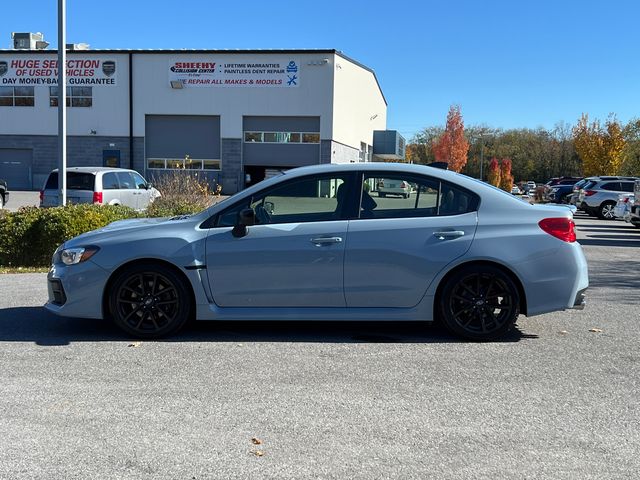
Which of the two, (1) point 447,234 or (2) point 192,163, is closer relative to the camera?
(1) point 447,234

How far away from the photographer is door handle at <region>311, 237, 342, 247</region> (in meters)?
5.78

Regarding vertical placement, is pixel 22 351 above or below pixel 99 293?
below

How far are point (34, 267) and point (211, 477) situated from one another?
8.45 m

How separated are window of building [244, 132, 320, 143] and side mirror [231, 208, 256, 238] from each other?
119 feet

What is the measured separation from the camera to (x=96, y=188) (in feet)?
54.9

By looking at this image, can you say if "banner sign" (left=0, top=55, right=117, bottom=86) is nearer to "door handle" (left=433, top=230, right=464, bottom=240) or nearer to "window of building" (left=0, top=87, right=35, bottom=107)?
"window of building" (left=0, top=87, right=35, bottom=107)

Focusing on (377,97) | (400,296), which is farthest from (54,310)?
(377,97)

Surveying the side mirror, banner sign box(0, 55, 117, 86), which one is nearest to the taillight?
the side mirror

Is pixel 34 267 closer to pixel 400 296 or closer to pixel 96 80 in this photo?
pixel 400 296

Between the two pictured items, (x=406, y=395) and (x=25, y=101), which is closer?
(x=406, y=395)

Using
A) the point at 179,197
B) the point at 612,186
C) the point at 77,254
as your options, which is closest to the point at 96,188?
the point at 179,197

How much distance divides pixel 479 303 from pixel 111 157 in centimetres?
4071

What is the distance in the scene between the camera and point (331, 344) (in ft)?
19.3

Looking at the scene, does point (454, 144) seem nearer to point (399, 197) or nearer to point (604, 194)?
point (604, 194)
